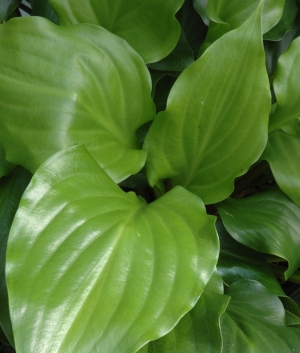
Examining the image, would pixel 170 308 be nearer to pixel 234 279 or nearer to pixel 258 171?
pixel 234 279

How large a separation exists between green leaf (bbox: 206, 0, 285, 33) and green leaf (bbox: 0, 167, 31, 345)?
0.38 meters

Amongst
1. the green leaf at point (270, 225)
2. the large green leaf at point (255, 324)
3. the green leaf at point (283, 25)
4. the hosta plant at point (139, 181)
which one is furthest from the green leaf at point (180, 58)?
the large green leaf at point (255, 324)

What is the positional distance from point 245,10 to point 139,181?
31 cm

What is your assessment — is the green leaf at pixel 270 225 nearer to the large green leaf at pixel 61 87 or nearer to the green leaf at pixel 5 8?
the large green leaf at pixel 61 87

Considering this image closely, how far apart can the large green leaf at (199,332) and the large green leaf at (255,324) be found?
0.18 ft

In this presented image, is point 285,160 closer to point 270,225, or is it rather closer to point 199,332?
point 270,225

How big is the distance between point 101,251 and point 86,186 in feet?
0.24

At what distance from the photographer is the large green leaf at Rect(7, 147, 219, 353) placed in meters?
0.36

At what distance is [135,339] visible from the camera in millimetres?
366

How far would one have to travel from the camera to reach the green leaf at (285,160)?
1.86 ft

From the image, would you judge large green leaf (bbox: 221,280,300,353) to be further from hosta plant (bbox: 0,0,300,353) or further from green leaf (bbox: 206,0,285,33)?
green leaf (bbox: 206,0,285,33)

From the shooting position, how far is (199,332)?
469 mm

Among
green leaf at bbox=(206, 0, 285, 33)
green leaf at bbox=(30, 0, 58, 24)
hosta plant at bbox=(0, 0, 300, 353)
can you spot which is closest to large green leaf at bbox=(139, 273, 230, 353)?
hosta plant at bbox=(0, 0, 300, 353)

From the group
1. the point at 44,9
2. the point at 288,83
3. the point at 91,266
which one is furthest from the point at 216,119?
the point at 44,9
